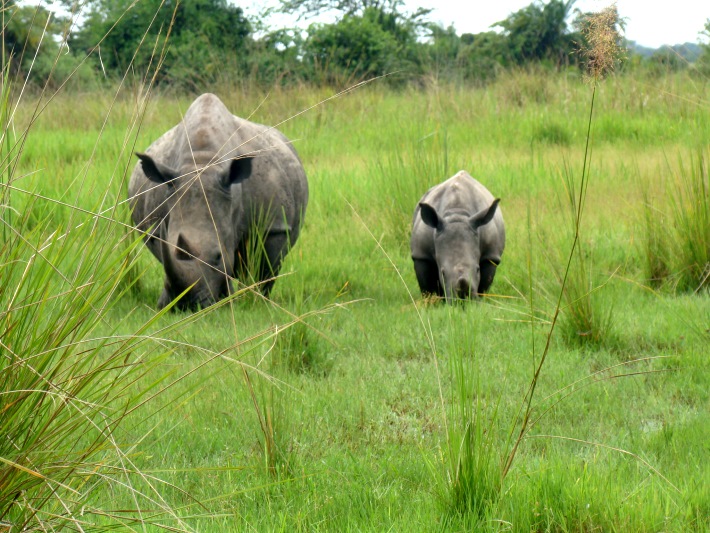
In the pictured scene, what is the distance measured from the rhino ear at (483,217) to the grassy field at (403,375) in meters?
0.46

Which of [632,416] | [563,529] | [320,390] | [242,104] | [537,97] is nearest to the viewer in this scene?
[563,529]

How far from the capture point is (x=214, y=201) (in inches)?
232

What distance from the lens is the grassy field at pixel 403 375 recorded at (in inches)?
112

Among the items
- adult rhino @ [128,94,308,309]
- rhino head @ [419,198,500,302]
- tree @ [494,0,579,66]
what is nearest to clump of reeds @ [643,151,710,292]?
rhino head @ [419,198,500,302]

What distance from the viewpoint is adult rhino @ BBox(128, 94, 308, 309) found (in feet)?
18.9

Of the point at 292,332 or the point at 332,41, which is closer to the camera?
the point at 292,332

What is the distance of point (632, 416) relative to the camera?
159 inches

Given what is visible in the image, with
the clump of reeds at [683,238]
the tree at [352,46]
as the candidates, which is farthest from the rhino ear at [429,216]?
the tree at [352,46]

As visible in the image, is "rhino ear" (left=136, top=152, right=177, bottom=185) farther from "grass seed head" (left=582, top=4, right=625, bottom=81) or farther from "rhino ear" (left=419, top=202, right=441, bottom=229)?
"grass seed head" (left=582, top=4, right=625, bottom=81)

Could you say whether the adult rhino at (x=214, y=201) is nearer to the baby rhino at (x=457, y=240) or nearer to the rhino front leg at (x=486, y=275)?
the baby rhino at (x=457, y=240)

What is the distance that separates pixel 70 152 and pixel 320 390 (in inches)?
301

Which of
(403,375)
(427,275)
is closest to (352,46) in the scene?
(427,275)

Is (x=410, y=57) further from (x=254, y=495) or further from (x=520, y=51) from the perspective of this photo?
(x=254, y=495)

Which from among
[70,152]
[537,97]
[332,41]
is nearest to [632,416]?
[70,152]
